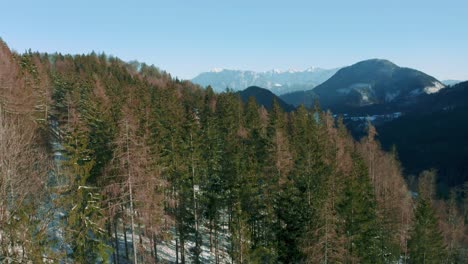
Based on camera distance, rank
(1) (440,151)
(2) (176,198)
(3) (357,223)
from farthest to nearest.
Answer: (1) (440,151)
(2) (176,198)
(3) (357,223)

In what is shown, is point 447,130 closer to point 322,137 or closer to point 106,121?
point 322,137

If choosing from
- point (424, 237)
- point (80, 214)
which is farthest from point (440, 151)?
point (80, 214)

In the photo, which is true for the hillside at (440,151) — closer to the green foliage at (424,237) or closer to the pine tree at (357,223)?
the green foliage at (424,237)

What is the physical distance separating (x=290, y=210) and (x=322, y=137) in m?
23.0

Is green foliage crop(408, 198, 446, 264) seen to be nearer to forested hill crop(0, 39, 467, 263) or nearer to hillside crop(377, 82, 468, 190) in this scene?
forested hill crop(0, 39, 467, 263)

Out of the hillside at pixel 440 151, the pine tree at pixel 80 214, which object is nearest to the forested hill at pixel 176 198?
the pine tree at pixel 80 214

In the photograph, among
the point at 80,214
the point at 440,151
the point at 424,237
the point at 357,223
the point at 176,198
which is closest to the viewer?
the point at 80,214

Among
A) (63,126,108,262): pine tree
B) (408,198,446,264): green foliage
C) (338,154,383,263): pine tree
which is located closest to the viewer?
(63,126,108,262): pine tree

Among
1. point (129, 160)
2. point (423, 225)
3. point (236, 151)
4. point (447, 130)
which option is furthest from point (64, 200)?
point (447, 130)

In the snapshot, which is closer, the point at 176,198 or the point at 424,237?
the point at 176,198

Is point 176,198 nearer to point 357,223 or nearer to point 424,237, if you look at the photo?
point 357,223

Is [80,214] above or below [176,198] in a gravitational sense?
above

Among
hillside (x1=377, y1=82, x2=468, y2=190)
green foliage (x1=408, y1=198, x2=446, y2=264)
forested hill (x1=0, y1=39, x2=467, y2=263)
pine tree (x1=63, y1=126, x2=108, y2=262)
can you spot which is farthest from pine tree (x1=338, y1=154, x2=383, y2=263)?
hillside (x1=377, y1=82, x2=468, y2=190)

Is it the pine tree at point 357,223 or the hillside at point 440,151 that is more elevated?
the pine tree at point 357,223
